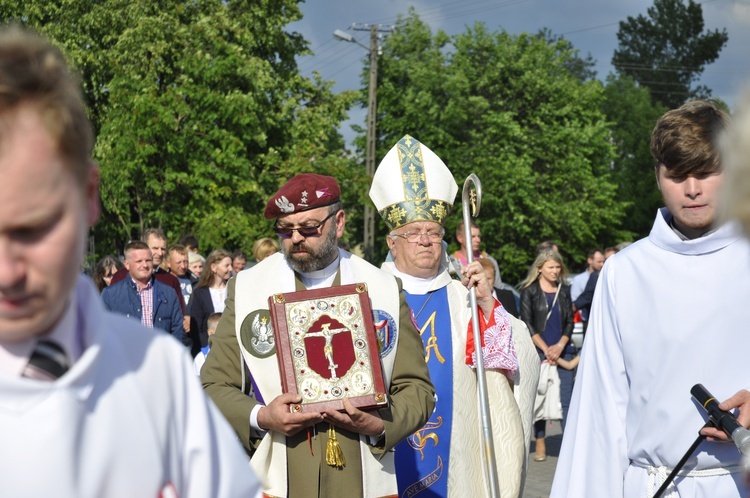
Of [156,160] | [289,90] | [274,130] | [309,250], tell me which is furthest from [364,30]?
[309,250]

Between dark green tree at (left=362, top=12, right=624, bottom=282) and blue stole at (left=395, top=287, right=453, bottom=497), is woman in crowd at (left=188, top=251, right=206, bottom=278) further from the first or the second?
dark green tree at (left=362, top=12, right=624, bottom=282)

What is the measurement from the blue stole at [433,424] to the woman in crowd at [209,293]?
15.6 feet

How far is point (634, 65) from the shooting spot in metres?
74.0

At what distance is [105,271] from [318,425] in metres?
8.65

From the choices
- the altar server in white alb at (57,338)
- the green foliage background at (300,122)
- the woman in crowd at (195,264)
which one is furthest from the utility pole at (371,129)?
the altar server in white alb at (57,338)

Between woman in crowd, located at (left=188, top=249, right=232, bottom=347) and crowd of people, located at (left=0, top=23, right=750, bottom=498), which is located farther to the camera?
woman in crowd, located at (left=188, top=249, right=232, bottom=347)

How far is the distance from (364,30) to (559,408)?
2713cm

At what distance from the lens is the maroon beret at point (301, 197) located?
454 cm

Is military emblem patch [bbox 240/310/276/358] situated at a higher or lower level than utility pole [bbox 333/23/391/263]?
lower

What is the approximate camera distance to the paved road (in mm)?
8977

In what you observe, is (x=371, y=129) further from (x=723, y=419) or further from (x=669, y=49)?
(x=669, y=49)

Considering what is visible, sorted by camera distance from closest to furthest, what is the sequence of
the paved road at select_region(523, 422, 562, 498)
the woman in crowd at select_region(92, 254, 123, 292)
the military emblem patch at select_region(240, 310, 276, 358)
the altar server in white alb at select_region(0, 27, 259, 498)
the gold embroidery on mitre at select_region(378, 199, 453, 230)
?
the altar server in white alb at select_region(0, 27, 259, 498)
the military emblem patch at select_region(240, 310, 276, 358)
the gold embroidery on mitre at select_region(378, 199, 453, 230)
the paved road at select_region(523, 422, 562, 498)
the woman in crowd at select_region(92, 254, 123, 292)

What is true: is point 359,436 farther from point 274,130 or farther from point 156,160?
point 274,130

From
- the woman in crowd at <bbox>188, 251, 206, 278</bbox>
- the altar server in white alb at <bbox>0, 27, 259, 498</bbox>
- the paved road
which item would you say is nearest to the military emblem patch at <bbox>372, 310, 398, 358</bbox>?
the altar server in white alb at <bbox>0, 27, 259, 498</bbox>
